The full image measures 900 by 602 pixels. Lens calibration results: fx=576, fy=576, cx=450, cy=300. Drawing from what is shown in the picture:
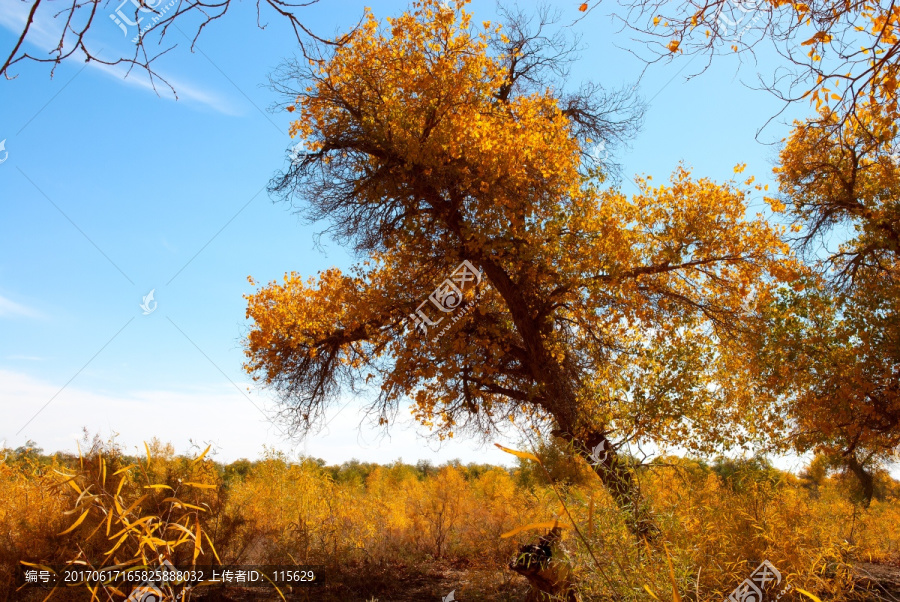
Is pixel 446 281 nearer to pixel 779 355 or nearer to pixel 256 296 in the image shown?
pixel 256 296

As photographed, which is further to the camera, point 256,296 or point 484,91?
point 256,296

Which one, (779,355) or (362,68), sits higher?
(362,68)

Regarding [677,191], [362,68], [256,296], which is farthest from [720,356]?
[256,296]

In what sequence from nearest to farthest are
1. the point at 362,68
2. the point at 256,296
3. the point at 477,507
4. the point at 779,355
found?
the point at 362,68, the point at 779,355, the point at 256,296, the point at 477,507

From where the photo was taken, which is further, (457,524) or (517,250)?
(457,524)

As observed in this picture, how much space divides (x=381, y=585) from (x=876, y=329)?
369 inches

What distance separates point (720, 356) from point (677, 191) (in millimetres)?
3114

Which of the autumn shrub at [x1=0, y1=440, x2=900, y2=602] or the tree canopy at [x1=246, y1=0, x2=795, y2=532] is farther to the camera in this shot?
the tree canopy at [x1=246, y1=0, x2=795, y2=532]

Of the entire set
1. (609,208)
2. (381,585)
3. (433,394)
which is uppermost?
(609,208)

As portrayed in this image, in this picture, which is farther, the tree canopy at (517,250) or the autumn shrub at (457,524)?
the tree canopy at (517,250)

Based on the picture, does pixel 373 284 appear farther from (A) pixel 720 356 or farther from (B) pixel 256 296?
(A) pixel 720 356

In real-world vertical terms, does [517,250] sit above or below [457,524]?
above

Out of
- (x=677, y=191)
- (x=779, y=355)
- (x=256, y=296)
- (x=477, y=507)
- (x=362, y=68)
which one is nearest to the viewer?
(x=362, y=68)

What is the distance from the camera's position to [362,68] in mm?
8734
